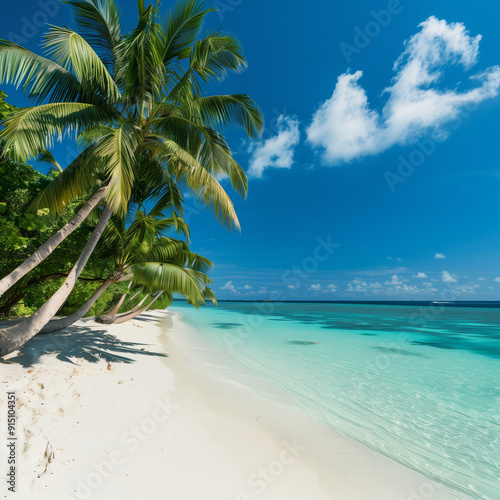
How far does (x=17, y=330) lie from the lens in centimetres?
475

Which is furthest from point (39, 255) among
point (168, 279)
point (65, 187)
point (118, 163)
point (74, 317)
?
point (74, 317)

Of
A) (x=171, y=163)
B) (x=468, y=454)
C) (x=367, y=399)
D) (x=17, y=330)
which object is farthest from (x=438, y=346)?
(x=17, y=330)

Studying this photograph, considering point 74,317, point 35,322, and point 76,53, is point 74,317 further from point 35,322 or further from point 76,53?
point 76,53

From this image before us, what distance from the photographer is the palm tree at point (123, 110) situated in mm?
4676

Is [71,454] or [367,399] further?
[367,399]

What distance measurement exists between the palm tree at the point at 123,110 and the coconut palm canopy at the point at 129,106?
20 millimetres

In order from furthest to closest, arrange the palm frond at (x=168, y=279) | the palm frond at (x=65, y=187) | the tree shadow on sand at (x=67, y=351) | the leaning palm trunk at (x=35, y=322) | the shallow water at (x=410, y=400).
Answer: the palm frond at (x=168, y=279)
the palm frond at (x=65, y=187)
the tree shadow on sand at (x=67, y=351)
the leaning palm trunk at (x=35, y=322)
the shallow water at (x=410, y=400)

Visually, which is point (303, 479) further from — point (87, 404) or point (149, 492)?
point (87, 404)

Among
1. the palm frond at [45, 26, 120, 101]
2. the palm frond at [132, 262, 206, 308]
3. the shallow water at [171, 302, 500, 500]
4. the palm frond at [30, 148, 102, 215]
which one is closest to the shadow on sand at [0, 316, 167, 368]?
the palm frond at [132, 262, 206, 308]

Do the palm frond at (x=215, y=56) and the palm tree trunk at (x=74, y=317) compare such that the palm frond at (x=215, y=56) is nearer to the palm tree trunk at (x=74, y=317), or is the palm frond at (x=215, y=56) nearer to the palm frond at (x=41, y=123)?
the palm frond at (x=41, y=123)

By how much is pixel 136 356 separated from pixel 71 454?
16.1 ft

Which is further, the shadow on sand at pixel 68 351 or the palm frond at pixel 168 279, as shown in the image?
the palm frond at pixel 168 279

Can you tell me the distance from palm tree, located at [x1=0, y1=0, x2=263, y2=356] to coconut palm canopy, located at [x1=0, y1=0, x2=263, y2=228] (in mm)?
20

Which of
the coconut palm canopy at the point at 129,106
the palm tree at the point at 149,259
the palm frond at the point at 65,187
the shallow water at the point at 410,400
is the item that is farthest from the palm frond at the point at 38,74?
the shallow water at the point at 410,400
